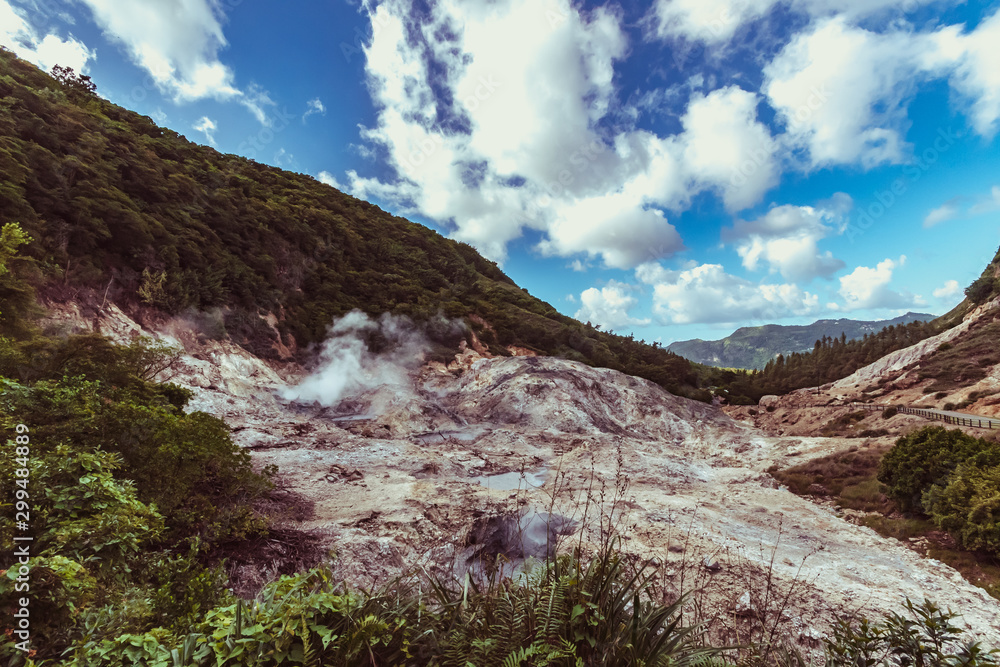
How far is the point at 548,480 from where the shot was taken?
16875mm

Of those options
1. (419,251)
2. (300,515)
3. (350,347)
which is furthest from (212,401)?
(419,251)

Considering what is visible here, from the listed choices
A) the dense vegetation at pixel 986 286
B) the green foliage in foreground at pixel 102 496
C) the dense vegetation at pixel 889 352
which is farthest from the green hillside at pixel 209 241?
the dense vegetation at pixel 986 286

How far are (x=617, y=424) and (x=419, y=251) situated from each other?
121 feet

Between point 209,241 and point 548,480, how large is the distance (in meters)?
28.7

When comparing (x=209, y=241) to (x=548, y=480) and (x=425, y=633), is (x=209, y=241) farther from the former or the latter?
(x=425, y=633)

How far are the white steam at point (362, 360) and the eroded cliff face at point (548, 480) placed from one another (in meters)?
1.18

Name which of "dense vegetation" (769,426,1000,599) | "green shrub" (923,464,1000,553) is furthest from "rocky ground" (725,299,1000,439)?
"green shrub" (923,464,1000,553)

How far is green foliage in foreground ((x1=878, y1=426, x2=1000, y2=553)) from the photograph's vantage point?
10.5 metres

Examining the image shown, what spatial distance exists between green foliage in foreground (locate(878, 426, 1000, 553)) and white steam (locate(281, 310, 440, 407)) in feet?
77.6

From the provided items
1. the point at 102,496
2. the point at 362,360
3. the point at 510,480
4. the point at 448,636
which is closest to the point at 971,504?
the point at 510,480

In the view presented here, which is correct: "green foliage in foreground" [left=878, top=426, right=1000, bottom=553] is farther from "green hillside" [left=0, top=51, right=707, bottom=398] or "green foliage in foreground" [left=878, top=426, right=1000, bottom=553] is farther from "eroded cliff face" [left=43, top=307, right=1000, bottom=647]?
"green hillside" [left=0, top=51, right=707, bottom=398]

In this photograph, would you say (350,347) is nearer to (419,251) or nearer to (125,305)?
(125,305)

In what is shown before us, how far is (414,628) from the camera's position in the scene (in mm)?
2471

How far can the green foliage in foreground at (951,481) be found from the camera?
10547mm
